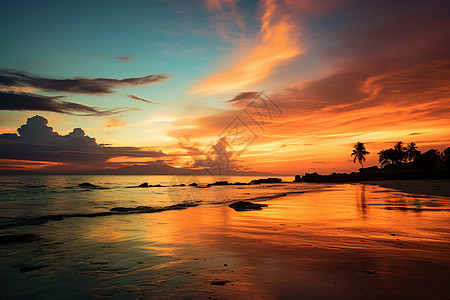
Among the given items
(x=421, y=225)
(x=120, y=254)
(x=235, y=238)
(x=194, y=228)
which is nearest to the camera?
(x=120, y=254)

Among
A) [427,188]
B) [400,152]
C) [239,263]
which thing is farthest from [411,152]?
[239,263]

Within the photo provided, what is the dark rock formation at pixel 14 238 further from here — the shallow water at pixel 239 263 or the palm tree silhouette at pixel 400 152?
the palm tree silhouette at pixel 400 152

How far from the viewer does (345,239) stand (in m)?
7.85

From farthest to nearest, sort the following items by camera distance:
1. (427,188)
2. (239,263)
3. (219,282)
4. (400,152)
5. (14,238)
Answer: (400,152), (427,188), (14,238), (239,263), (219,282)

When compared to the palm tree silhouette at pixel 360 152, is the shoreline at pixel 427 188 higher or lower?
lower

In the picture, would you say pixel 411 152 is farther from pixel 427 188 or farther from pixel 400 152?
pixel 427 188

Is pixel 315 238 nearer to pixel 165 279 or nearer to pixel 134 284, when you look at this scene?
pixel 165 279

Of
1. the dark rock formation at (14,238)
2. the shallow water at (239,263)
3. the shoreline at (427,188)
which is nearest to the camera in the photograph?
the shallow water at (239,263)

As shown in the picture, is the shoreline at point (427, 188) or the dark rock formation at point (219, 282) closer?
the dark rock formation at point (219, 282)

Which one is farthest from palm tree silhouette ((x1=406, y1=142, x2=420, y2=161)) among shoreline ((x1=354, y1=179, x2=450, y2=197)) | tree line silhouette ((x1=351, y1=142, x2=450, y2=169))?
shoreline ((x1=354, y1=179, x2=450, y2=197))

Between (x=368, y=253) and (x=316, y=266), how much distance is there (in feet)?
6.17

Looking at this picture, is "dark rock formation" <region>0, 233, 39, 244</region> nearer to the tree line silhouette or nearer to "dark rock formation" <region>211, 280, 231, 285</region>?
"dark rock formation" <region>211, 280, 231, 285</region>

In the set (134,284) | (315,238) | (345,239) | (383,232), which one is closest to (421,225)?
(383,232)

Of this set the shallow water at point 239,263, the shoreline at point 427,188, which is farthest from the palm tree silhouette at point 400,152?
the shallow water at point 239,263
